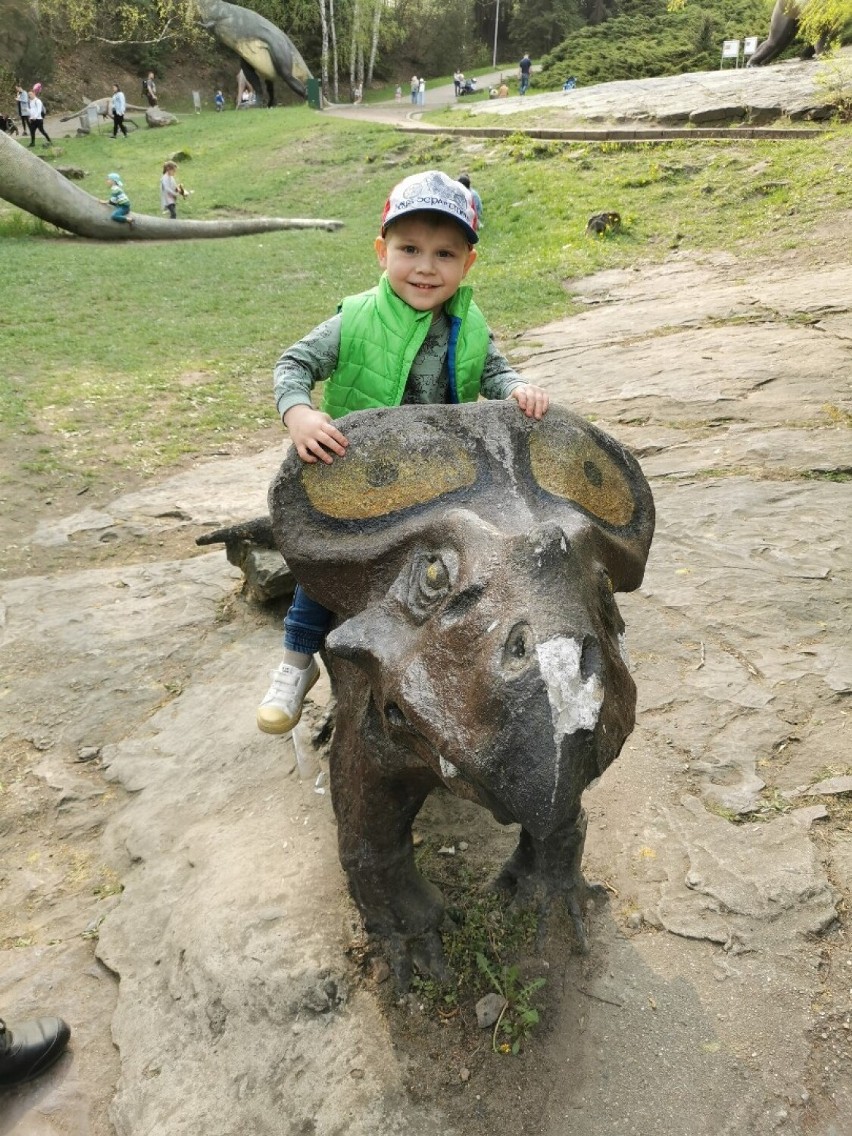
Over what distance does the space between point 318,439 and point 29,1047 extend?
67.3 inches

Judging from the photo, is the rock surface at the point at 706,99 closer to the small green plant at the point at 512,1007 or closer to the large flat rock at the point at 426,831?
the large flat rock at the point at 426,831

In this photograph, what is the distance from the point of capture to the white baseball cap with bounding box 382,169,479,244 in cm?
221

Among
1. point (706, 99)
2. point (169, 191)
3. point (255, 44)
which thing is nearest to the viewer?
point (169, 191)

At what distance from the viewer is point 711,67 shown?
26.2m

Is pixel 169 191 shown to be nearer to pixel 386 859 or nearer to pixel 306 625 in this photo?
pixel 306 625

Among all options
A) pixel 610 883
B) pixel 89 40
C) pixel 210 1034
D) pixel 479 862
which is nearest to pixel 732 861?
pixel 610 883

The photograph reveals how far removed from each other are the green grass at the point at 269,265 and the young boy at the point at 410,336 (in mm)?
4415

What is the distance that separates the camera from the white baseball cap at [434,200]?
221 cm

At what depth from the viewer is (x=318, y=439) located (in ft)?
6.52

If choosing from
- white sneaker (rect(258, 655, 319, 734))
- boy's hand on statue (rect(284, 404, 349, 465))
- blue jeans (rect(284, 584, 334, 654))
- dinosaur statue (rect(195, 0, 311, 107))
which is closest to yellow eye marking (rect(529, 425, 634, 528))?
boy's hand on statue (rect(284, 404, 349, 465))

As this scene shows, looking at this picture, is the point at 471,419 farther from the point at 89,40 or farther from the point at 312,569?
the point at 89,40

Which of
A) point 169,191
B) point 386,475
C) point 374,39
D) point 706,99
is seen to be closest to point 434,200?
point 386,475

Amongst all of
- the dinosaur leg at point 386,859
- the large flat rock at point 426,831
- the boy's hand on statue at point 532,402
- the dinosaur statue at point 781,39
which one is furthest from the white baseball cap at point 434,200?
the dinosaur statue at point 781,39

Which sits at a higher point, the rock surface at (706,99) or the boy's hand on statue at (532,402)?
the rock surface at (706,99)
